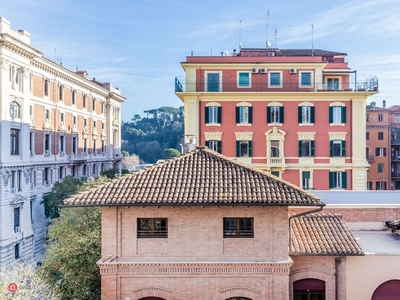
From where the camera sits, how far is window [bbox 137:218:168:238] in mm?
11453

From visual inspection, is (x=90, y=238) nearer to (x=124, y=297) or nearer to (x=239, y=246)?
(x=124, y=297)

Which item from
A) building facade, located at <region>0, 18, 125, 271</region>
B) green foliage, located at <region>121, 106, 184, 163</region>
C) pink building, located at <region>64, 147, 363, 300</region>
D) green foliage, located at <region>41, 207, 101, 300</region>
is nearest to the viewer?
pink building, located at <region>64, 147, 363, 300</region>

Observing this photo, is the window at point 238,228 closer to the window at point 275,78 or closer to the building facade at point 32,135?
the window at point 275,78

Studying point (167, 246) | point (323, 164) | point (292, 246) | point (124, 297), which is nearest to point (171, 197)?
point (167, 246)

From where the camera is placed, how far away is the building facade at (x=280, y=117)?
29.2 metres

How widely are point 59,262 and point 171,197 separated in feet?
21.2

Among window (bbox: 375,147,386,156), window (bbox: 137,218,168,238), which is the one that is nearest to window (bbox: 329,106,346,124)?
window (bbox: 137,218,168,238)

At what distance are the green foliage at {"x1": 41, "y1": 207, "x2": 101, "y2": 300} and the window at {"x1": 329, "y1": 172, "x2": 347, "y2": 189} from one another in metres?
21.4

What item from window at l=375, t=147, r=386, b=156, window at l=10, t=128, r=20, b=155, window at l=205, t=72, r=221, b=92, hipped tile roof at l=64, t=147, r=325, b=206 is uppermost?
window at l=205, t=72, r=221, b=92

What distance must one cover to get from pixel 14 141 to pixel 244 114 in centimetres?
2076

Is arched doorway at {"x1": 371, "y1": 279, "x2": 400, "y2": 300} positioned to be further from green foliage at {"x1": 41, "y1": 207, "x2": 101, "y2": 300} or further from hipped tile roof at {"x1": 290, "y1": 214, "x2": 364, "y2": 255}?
green foliage at {"x1": 41, "y1": 207, "x2": 101, "y2": 300}

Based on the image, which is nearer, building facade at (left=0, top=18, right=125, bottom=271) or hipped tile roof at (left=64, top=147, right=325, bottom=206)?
hipped tile roof at (left=64, top=147, right=325, bottom=206)

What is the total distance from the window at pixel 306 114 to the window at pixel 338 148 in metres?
2.77

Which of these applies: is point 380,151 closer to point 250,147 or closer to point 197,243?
point 250,147
